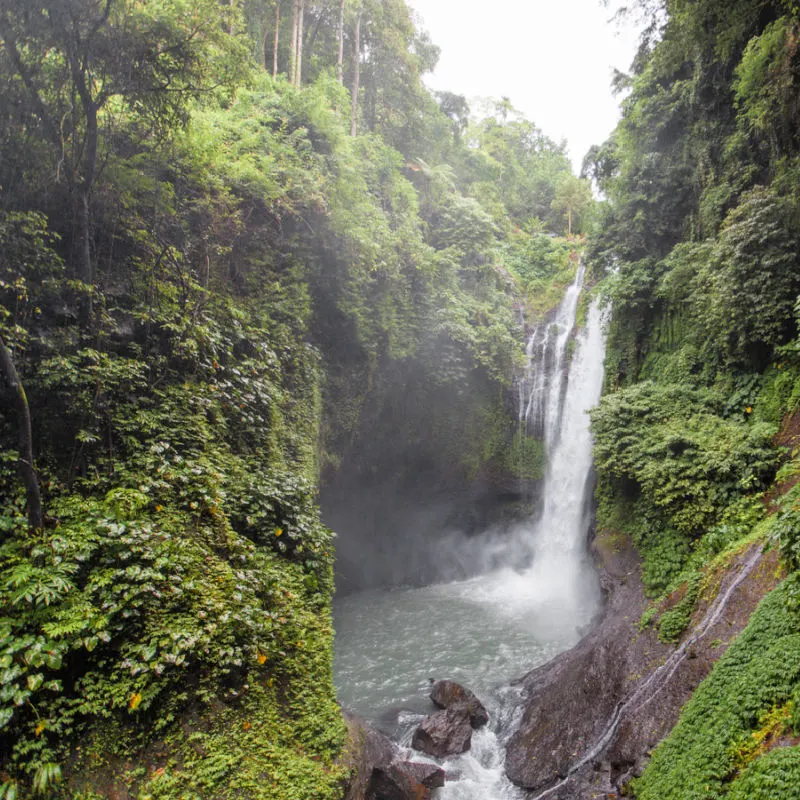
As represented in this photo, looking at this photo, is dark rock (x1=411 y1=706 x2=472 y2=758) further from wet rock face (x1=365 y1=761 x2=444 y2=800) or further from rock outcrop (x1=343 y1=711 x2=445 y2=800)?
wet rock face (x1=365 y1=761 x2=444 y2=800)

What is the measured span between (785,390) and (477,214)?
1326 cm

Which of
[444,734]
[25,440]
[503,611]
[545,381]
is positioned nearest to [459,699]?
[444,734]

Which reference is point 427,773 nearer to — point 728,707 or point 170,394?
point 728,707

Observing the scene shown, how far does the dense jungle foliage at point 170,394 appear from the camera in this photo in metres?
3.79

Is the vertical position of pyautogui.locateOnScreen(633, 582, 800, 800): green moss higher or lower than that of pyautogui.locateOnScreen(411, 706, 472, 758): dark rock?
higher

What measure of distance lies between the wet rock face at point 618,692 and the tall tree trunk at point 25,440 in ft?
21.6

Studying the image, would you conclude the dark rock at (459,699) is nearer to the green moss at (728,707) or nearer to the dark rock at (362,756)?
the dark rock at (362,756)

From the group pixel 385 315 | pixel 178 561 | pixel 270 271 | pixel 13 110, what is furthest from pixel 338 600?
pixel 13 110

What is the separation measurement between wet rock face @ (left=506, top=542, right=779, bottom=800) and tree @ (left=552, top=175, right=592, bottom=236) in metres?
24.0

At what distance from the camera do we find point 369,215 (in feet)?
44.1

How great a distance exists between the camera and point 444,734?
751 centimetres

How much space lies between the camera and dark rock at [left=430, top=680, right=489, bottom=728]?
8.05m

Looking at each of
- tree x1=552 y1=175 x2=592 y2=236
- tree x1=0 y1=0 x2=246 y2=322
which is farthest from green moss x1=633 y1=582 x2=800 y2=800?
tree x1=552 y1=175 x2=592 y2=236

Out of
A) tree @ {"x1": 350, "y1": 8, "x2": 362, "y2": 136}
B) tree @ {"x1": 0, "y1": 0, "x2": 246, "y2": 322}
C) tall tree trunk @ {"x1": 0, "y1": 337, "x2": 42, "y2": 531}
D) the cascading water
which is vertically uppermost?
tree @ {"x1": 350, "y1": 8, "x2": 362, "y2": 136}
